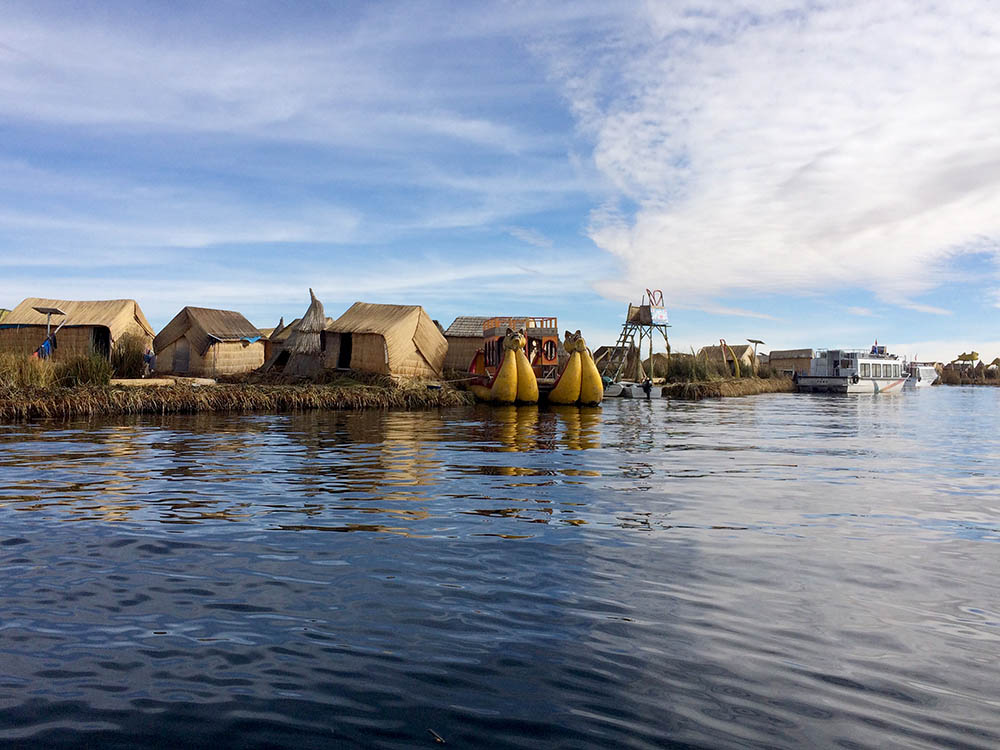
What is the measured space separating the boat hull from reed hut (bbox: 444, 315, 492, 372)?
31.3m

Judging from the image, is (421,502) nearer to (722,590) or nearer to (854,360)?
(722,590)

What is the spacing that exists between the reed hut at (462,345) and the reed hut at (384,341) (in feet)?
15.8

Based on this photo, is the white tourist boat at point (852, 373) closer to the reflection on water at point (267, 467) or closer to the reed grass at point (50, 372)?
the reflection on water at point (267, 467)

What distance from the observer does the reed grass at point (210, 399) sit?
21.6m

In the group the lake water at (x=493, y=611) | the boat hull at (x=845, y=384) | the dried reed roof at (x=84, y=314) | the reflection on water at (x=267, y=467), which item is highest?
the dried reed roof at (x=84, y=314)

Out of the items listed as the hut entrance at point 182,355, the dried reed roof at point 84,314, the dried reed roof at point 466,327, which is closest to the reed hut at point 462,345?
the dried reed roof at point 466,327

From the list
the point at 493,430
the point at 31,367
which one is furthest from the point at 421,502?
the point at 31,367

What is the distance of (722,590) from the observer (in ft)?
18.9

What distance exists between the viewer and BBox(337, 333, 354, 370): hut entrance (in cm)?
3650

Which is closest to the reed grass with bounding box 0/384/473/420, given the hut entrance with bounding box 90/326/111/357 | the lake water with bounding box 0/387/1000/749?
the hut entrance with bounding box 90/326/111/357

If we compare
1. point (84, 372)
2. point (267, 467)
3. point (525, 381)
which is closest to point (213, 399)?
point (84, 372)

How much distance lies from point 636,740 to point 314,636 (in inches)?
86.2

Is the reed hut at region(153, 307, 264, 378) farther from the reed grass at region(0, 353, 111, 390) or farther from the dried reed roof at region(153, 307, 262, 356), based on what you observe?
the reed grass at region(0, 353, 111, 390)

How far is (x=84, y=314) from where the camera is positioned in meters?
34.5
